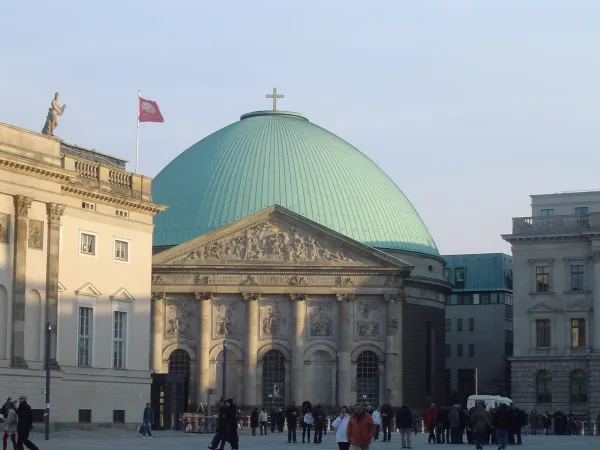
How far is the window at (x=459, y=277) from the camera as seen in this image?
418 ft

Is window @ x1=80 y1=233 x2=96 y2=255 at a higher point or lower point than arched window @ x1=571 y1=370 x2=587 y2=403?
higher

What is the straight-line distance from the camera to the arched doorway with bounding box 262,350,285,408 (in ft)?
325

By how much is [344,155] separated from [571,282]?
74.6 feet

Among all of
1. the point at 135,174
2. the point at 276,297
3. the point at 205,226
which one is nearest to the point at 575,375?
the point at 276,297

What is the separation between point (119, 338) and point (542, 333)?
1416 inches

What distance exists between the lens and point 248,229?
9950 cm

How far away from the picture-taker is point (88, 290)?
6700 cm

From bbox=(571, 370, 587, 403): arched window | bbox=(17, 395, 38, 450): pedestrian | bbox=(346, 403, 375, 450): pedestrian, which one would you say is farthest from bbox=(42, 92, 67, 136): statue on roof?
bbox=(571, 370, 587, 403): arched window

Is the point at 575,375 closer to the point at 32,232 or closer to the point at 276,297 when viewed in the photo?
the point at 276,297

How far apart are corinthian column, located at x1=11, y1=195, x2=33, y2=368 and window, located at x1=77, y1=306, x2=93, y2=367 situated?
5.84m

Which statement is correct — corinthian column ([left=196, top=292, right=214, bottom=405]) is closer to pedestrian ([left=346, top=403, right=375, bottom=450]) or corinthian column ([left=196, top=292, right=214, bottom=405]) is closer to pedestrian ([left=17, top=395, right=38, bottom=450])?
pedestrian ([left=17, top=395, right=38, bottom=450])

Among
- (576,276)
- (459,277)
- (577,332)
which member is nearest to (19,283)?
(577,332)

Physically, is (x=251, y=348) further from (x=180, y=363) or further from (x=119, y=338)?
(x=119, y=338)

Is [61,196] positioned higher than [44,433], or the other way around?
[61,196]
